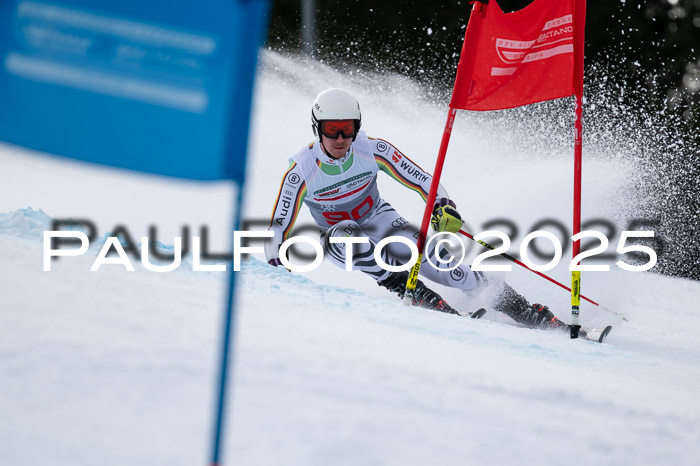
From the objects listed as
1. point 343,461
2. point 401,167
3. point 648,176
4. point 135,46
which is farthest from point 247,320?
point 648,176

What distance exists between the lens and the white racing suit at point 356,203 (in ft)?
17.1

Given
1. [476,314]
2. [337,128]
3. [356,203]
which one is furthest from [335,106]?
[476,314]

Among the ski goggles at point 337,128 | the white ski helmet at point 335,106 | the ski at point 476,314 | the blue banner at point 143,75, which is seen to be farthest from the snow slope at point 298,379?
the white ski helmet at point 335,106

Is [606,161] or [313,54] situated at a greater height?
[313,54]

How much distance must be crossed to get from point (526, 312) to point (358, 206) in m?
1.54

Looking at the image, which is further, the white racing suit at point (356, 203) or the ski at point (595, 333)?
the white racing suit at point (356, 203)

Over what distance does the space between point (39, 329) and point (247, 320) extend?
0.97 metres

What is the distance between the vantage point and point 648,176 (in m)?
9.63

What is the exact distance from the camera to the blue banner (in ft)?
5.07

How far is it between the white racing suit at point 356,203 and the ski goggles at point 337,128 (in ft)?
0.64

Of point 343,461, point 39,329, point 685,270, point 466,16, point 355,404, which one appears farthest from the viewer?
point 466,16

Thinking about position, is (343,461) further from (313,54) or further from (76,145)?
(313,54)
